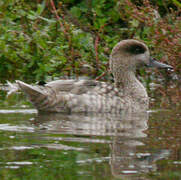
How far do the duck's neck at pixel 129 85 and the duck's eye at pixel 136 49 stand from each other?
0.29 m

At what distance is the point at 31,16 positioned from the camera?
433 inches

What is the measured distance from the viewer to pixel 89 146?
6512mm

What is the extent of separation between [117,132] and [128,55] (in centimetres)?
267

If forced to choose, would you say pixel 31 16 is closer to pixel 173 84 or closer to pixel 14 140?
pixel 173 84

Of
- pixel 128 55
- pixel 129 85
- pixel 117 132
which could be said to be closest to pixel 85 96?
pixel 129 85

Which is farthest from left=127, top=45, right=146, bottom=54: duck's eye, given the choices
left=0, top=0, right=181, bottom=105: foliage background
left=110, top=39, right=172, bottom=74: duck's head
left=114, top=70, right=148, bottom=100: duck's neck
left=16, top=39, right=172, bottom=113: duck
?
left=0, top=0, right=181, bottom=105: foliage background

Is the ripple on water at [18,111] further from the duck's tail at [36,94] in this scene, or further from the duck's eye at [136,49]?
the duck's eye at [136,49]

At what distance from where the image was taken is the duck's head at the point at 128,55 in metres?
9.75

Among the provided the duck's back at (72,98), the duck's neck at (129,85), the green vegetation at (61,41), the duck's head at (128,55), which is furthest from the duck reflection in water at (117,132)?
the green vegetation at (61,41)

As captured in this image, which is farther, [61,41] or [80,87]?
→ [61,41]

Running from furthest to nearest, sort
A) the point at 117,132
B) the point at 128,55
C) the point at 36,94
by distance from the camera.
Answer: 1. the point at 128,55
2. the point at 36,94
3. the point at 117,132

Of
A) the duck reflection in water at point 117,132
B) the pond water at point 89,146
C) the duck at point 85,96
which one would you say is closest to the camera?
the pond water at point 89,146

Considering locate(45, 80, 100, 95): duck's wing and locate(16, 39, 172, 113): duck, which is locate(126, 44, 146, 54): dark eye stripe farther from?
locate(45, 80, 100, 95): duck's wing

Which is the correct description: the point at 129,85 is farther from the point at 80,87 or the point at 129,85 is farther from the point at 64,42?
the point at 64,42
